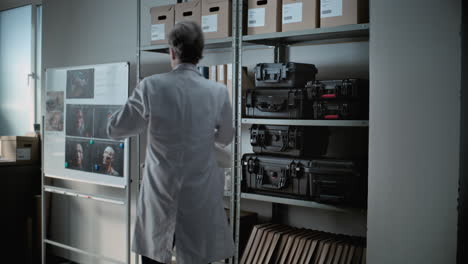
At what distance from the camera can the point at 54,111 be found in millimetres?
3914

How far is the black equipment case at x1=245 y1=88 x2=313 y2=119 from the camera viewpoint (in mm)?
2756

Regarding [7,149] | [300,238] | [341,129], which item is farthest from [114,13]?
[300,238]

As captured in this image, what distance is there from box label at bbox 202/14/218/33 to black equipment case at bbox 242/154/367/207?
819 mm

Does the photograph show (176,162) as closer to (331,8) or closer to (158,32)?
(331,8)

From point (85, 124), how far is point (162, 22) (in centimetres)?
96

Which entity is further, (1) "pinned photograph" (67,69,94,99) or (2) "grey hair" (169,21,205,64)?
(1) "pinned photograph" (67,69,94,99)

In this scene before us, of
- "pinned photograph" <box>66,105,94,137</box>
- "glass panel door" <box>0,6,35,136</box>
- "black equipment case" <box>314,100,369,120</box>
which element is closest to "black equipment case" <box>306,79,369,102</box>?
"black equipment case" <box>314,100,369,120</box>

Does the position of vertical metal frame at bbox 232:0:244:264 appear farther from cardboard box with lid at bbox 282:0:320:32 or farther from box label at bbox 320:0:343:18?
box label at bbox 320:0:343:18

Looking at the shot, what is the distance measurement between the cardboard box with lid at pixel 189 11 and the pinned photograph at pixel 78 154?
1.17 metres

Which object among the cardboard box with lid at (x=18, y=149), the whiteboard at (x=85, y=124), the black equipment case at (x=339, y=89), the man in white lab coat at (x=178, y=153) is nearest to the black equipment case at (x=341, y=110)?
the black equipment case at (x=339, y=89)

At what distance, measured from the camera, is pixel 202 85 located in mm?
2156

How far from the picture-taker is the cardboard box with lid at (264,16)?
2.82m

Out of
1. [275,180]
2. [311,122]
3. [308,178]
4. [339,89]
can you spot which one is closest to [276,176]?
[275,180]

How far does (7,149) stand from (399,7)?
3.49 meters
